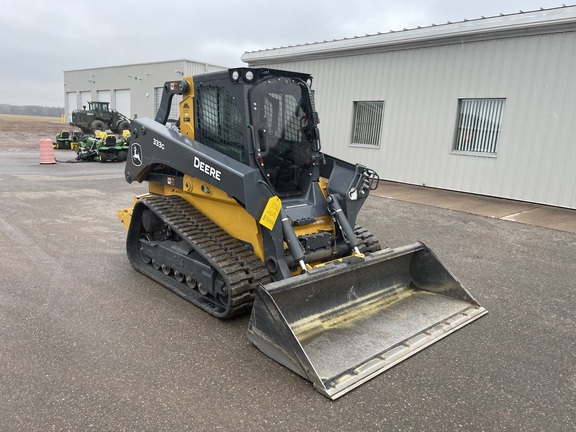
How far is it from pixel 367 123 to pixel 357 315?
10986 mm

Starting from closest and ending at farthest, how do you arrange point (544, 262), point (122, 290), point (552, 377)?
1. point (552, 377)
2. point (122, 290)
3. point (544, 262)

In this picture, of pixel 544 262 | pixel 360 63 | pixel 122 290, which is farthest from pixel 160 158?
pixel 360 63

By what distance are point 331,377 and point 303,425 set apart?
1.65ft

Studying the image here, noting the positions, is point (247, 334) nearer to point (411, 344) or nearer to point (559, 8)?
point (411, 344)

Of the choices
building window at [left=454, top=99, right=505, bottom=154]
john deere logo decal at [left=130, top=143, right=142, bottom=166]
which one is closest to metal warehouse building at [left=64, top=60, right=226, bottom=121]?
building window at [left=454, top=99, right=505, bottom=154]

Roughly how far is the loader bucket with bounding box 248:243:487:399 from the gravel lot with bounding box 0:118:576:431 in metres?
0.11

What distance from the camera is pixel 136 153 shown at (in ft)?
17.6

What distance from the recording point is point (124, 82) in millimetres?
33625

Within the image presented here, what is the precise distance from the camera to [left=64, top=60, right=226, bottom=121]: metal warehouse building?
29672 mm

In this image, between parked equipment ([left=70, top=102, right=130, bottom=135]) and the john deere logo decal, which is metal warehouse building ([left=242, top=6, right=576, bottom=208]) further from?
parked equipment ([left=70, top=102, right=130, bottom=135])

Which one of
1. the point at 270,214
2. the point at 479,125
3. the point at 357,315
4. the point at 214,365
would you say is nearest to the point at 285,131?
the point at 270,214

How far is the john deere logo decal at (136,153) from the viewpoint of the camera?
5.31m

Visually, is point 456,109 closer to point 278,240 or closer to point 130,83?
point 278,240

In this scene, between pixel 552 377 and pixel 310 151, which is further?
pixel 310 151
